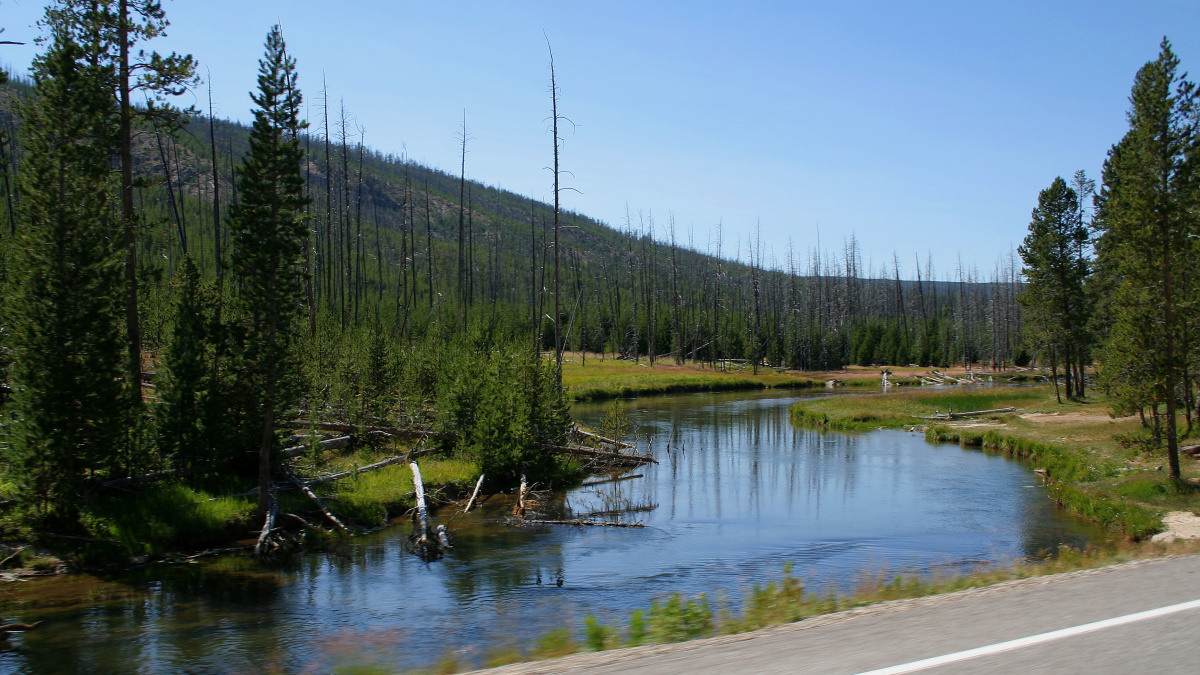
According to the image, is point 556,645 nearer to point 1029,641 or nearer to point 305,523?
point 1029,641

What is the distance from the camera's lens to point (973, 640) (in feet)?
23.5

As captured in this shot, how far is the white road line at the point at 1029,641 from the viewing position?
251 inches

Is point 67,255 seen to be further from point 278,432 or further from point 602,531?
point 602,531

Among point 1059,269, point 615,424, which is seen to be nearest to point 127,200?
point 615,424

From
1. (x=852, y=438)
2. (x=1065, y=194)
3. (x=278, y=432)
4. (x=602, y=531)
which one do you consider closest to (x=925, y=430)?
(x=852, y=438)

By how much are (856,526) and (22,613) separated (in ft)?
68.5

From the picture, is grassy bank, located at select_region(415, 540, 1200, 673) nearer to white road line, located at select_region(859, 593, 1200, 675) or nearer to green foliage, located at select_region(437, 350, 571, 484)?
white road line, located at select_region(859, 593, 1200, 675)

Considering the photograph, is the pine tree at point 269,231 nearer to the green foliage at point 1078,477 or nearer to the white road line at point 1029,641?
the white road line at point 1029,641

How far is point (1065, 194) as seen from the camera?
51812 mm

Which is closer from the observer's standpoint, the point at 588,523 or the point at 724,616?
the point at 724,616

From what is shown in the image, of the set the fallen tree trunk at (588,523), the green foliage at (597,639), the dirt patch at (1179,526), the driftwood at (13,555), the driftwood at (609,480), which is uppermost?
the green foliage at (597,639)

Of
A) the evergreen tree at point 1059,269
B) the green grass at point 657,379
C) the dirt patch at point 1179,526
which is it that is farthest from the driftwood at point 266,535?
the evergreen tree at point 1059,269

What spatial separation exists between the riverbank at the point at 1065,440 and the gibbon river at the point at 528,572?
1193 mm

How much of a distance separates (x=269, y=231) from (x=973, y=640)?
18884mm
